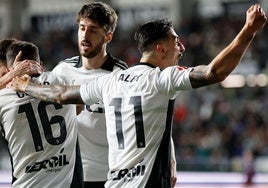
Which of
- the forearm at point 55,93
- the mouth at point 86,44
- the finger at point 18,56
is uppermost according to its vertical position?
the finger at point 18,56

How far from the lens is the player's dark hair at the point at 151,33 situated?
15.8ft

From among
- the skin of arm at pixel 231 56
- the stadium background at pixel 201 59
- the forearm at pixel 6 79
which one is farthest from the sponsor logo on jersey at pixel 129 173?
the stadium background at pixel 201 59

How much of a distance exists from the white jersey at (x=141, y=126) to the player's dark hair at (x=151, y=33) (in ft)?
0.47

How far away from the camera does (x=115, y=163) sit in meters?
4.77

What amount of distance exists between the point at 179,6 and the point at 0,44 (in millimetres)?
17923

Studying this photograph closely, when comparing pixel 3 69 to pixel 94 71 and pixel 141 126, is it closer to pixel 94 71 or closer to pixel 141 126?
pixel 94 71

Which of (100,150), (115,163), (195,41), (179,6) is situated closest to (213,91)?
(195,41)

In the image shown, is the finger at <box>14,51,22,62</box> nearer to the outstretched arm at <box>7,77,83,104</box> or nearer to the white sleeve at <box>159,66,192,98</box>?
the outstretched arm at <box>7,77,83,104</box>

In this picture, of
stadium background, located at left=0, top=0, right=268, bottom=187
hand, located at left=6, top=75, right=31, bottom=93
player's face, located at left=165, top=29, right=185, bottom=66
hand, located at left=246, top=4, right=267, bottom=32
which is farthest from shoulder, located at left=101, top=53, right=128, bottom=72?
stadium background, located at left=0, top=0, right=268, bottom=187

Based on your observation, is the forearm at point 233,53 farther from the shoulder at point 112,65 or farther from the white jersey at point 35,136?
the shoulder at point 112,65

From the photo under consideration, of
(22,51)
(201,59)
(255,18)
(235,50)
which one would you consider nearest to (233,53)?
(235,50)

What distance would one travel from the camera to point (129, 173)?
185 inches

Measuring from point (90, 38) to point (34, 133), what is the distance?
1008 mm

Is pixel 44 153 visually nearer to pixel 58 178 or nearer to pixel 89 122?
pixel 58 178
